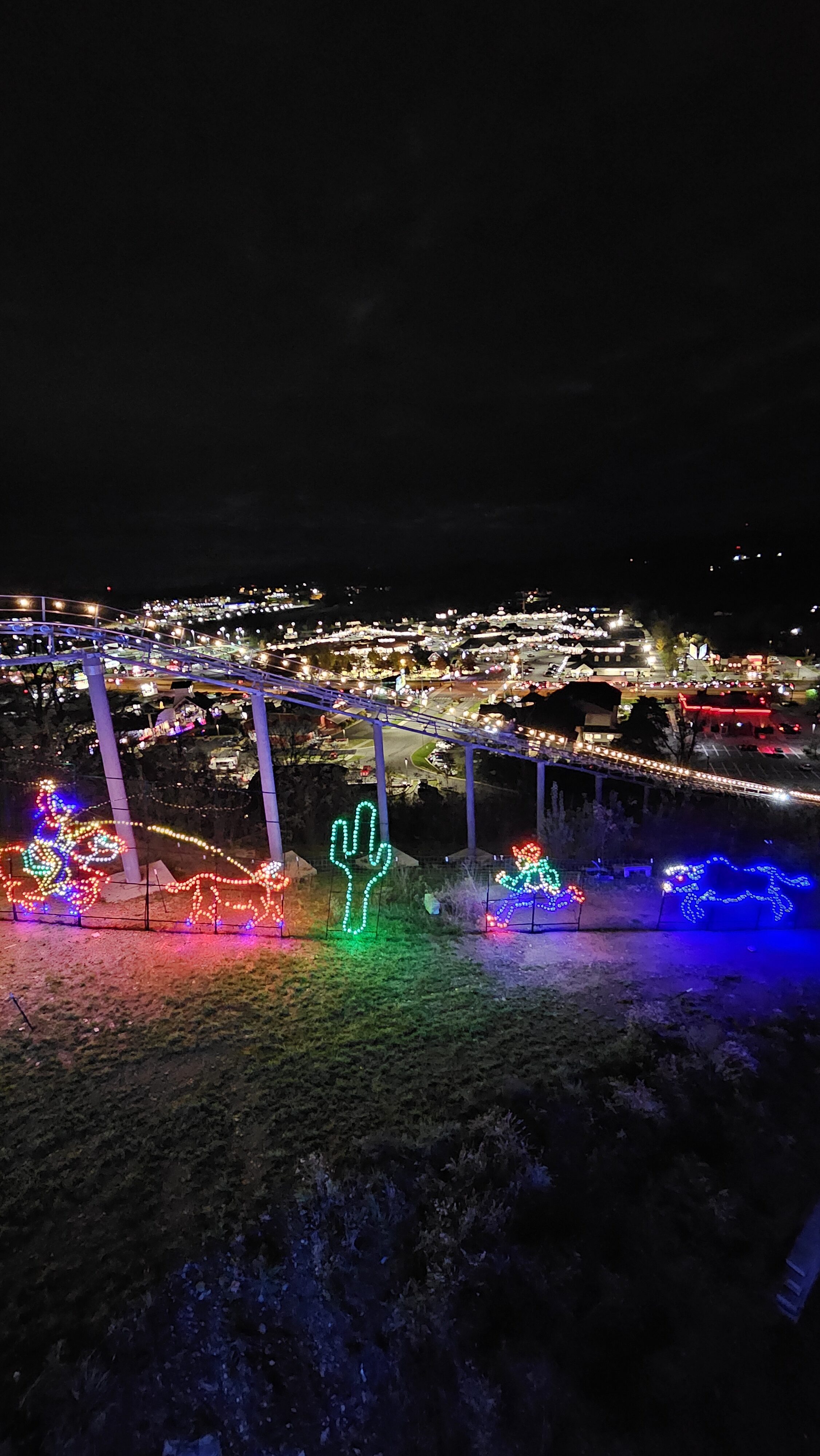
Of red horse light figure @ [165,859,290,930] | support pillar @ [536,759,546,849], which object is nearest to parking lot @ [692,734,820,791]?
support pillar @ [536,759,546,849]

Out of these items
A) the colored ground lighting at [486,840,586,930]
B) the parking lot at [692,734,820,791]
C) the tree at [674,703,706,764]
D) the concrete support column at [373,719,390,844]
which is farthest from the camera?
the tree at [674,703,706,764]

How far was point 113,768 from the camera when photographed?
1534 cm

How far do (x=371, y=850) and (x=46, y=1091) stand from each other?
32.0ft

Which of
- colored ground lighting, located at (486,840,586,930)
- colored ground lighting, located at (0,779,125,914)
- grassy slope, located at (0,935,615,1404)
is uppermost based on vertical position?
colored ground lighting, located at (0,779,125,914)

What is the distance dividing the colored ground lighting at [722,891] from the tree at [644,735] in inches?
619

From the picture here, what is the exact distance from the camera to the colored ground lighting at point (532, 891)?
14805 mm

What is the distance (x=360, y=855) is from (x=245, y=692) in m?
5.97

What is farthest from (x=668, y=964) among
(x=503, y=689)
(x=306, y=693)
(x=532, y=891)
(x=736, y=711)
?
(x=503, y=689)

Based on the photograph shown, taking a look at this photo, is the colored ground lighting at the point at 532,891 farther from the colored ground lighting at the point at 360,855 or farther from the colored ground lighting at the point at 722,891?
the colored ground lighting at the point at 360,855

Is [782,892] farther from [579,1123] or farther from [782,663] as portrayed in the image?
[782,663]

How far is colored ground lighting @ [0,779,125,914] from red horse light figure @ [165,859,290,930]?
185cm

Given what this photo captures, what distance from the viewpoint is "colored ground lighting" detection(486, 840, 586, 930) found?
1480cm

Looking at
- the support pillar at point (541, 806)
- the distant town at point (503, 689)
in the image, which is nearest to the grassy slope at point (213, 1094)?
the support pillar at point (541, 806)

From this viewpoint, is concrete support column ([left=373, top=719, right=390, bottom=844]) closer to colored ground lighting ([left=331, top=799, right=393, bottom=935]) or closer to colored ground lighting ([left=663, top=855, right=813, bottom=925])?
colored ground lighting ([left=331, top=799, right=393, bottom=935])
